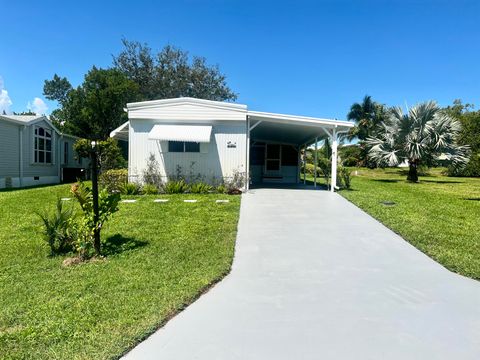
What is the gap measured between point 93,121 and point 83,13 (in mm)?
16511

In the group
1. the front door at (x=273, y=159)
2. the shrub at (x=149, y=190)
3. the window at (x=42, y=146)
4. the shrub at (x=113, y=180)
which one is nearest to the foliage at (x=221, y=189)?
the shrub at (x=149, y=190)

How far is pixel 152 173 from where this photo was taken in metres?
15.1

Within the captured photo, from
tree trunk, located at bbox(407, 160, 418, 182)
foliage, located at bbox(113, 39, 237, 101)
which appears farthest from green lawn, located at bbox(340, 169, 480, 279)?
foliage, located at bbox(113, 39, 237, 101)

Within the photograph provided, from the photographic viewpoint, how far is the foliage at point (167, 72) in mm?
39375

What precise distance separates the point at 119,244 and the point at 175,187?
7.57m

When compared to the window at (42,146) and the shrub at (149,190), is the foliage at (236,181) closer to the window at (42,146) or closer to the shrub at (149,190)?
the shrub at (149,190)

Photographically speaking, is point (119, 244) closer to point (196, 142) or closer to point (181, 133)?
point (181, 133)

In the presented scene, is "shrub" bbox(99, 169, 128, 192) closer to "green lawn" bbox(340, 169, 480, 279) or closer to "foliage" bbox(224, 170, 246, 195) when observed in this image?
"foliage" bbox(224, 170, 246, 195)

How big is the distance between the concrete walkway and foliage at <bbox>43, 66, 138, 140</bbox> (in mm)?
25496

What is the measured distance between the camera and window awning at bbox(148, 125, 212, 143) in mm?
13852

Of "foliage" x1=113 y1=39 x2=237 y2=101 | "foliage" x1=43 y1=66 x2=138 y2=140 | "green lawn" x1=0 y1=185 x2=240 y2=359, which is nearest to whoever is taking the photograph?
"green lawn" x1=0 y1=185 x2=240 y2=359

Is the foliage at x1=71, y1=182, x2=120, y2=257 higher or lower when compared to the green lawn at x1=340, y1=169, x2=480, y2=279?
higher

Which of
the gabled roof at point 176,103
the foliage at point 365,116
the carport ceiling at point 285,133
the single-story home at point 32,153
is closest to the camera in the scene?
the gabled roof at point 176,103

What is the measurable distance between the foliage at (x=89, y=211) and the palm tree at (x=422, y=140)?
63.6 ft
